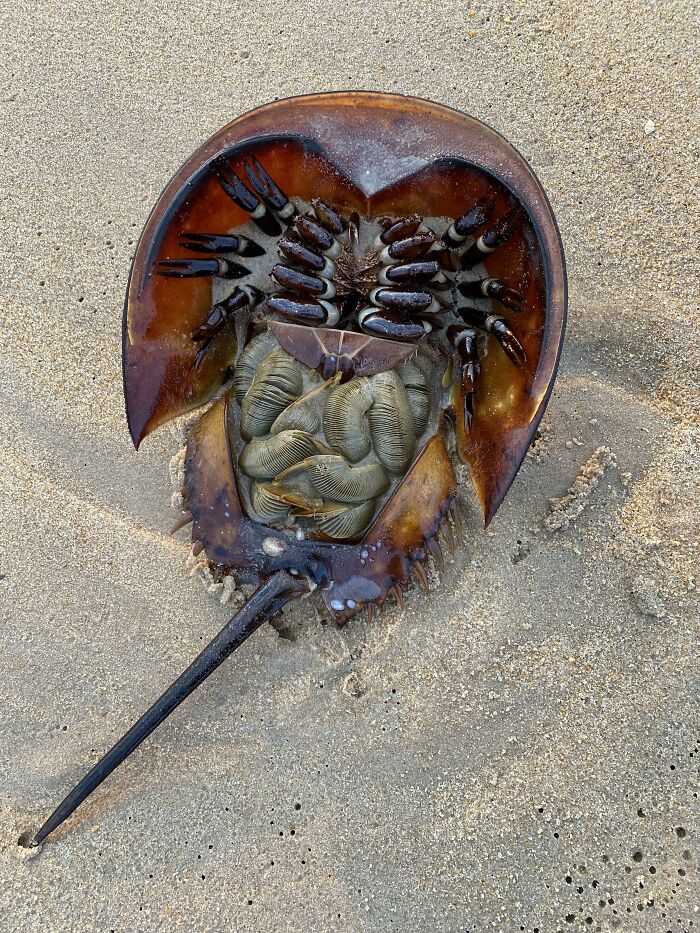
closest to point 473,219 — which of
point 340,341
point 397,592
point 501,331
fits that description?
point 501,331

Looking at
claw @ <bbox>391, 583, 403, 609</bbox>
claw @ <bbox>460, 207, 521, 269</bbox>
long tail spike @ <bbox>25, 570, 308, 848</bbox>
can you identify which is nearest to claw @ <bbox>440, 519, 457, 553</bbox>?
claw @ <bbox>391, 583, 403, 609</bbox>

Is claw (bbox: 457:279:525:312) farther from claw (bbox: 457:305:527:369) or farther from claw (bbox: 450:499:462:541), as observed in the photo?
claw (bbox: 450:499:462:541)

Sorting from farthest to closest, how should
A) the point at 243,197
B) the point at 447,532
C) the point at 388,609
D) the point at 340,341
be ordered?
the point at 388,609, the point at 447,532, the point at 243,197, the point at 340,341

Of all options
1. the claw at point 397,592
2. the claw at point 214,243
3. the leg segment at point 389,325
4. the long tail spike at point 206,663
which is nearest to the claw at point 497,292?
the leg segment at point 389,325

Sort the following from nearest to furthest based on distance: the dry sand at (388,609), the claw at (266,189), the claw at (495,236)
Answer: the claw at (495,236) < the claw at (266,189) < the dry sand at (388,609)

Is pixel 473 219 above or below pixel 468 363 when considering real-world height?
above

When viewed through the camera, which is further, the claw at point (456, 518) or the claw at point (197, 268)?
the claw at point (456, 518)

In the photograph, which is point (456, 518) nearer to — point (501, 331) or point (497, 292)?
point (501, 331)

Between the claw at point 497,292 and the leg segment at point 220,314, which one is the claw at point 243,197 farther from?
the claw at point 497,292
